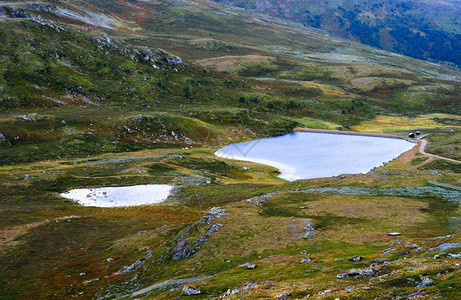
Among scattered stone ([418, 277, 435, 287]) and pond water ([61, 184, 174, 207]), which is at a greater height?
scattered stone ([418, 277, 435, 287])

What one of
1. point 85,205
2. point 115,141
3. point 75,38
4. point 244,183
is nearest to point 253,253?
point 85,205

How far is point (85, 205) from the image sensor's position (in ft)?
255

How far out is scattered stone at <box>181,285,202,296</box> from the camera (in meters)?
37.3

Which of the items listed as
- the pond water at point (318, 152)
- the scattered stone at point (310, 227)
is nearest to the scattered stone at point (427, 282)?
the scattered stone at point (310, 227)

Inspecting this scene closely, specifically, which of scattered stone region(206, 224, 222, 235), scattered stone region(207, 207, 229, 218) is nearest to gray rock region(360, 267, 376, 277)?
scattered stone region(206, 224, 222, 235)

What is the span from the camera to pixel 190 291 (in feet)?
123

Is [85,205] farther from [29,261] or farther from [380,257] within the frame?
[380,257]

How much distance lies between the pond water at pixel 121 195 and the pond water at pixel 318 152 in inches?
1587

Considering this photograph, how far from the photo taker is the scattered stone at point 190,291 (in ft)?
122

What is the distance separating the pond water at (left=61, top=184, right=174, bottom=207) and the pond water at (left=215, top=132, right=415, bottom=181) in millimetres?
40317

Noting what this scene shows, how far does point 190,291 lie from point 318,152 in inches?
4332

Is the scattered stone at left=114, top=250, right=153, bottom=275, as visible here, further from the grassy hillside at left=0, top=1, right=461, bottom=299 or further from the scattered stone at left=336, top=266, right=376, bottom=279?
the scattered stone at left=336, top=266, right=376, bottom=279

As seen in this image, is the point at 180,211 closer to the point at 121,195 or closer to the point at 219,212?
the point at 121,195

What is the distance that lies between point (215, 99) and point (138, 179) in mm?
105803
